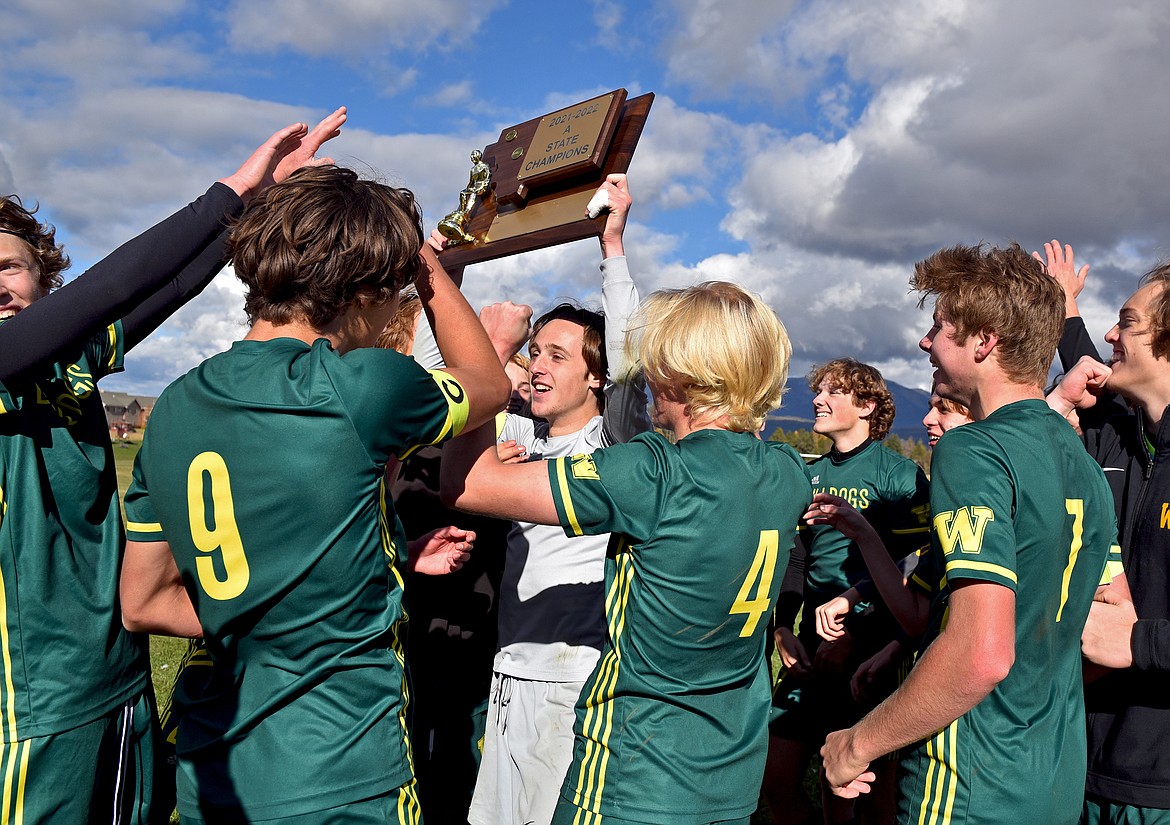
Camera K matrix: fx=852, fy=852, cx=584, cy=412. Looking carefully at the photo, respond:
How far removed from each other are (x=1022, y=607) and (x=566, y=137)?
A: 2298mm

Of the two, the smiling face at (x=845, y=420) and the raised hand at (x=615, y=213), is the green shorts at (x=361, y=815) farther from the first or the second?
the smiling face at (x=845, y=420)

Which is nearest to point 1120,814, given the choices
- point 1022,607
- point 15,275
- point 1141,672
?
point 1141,672

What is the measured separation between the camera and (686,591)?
2.15 metres

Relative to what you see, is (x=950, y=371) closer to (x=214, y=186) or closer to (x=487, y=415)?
(x=487, y=415)

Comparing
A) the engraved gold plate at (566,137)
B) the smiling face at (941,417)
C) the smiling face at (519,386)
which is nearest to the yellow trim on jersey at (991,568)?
the engraved gold plate at (566,137)

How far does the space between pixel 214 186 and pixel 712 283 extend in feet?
4.46

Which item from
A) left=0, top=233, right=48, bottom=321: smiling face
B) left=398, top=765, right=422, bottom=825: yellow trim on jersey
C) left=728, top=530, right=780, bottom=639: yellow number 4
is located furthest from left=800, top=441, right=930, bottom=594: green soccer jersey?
left=0, top=233, right=48, bottom=321: smiling face

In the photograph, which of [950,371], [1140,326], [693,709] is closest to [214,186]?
[693,709]

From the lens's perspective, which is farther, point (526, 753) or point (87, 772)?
point (526, 753)

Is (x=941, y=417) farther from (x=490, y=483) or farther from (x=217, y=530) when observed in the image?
(x=217, y=530)

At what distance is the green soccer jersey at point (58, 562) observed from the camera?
2.13 metres

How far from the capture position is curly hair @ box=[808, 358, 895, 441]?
5457 mm

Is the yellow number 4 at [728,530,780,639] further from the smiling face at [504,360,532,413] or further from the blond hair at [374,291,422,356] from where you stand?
the smiling face at [504,360,532,413]

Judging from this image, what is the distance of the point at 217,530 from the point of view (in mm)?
1811
